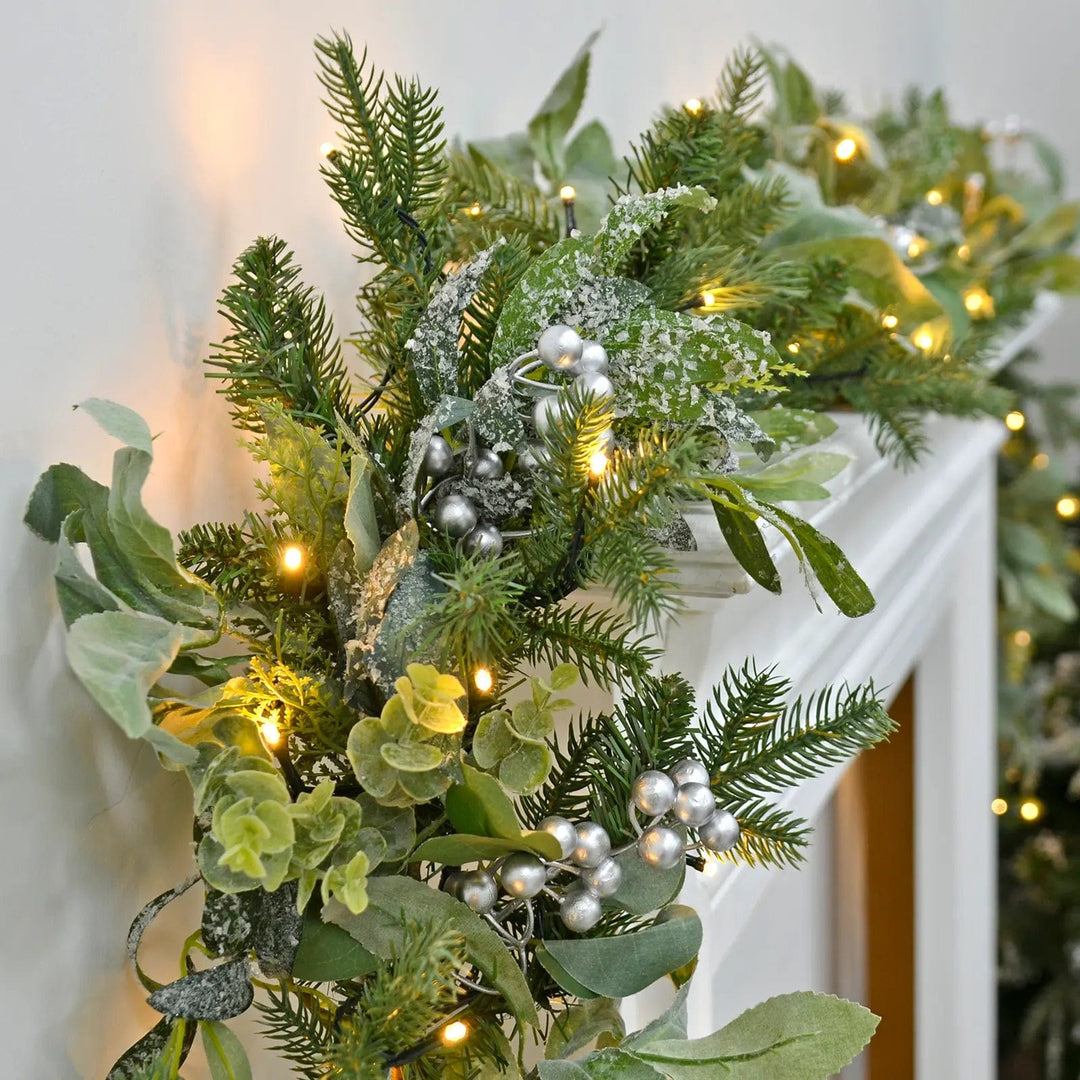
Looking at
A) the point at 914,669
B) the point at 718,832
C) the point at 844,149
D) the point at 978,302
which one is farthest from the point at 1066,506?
the point at 718,832

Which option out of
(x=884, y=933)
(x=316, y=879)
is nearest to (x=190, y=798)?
(x=316, y=879)

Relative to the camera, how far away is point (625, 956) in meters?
0.37

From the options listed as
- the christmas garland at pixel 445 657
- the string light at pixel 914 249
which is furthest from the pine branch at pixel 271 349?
the string light at pixel 914 249

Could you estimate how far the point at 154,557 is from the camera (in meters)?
0.34

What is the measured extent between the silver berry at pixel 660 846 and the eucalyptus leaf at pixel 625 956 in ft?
0.08

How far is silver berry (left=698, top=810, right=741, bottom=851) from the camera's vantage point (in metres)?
0.39

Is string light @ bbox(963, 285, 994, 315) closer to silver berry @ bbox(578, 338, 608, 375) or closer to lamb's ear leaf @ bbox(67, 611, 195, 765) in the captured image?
silver berry @ bbox(578, 338, 608, 375)

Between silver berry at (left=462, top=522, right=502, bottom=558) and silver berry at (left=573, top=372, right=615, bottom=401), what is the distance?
0.06 meters

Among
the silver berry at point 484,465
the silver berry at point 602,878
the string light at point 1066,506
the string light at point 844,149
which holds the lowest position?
the silver berry at point 602,878

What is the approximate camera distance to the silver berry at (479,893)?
364 mm

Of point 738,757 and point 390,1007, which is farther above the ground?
point 738,757

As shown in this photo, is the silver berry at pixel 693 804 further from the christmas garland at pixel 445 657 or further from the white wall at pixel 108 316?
the white wall at pixel 108 316

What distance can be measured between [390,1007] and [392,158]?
0.28 m

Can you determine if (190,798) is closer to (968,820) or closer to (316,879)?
(316,879)
